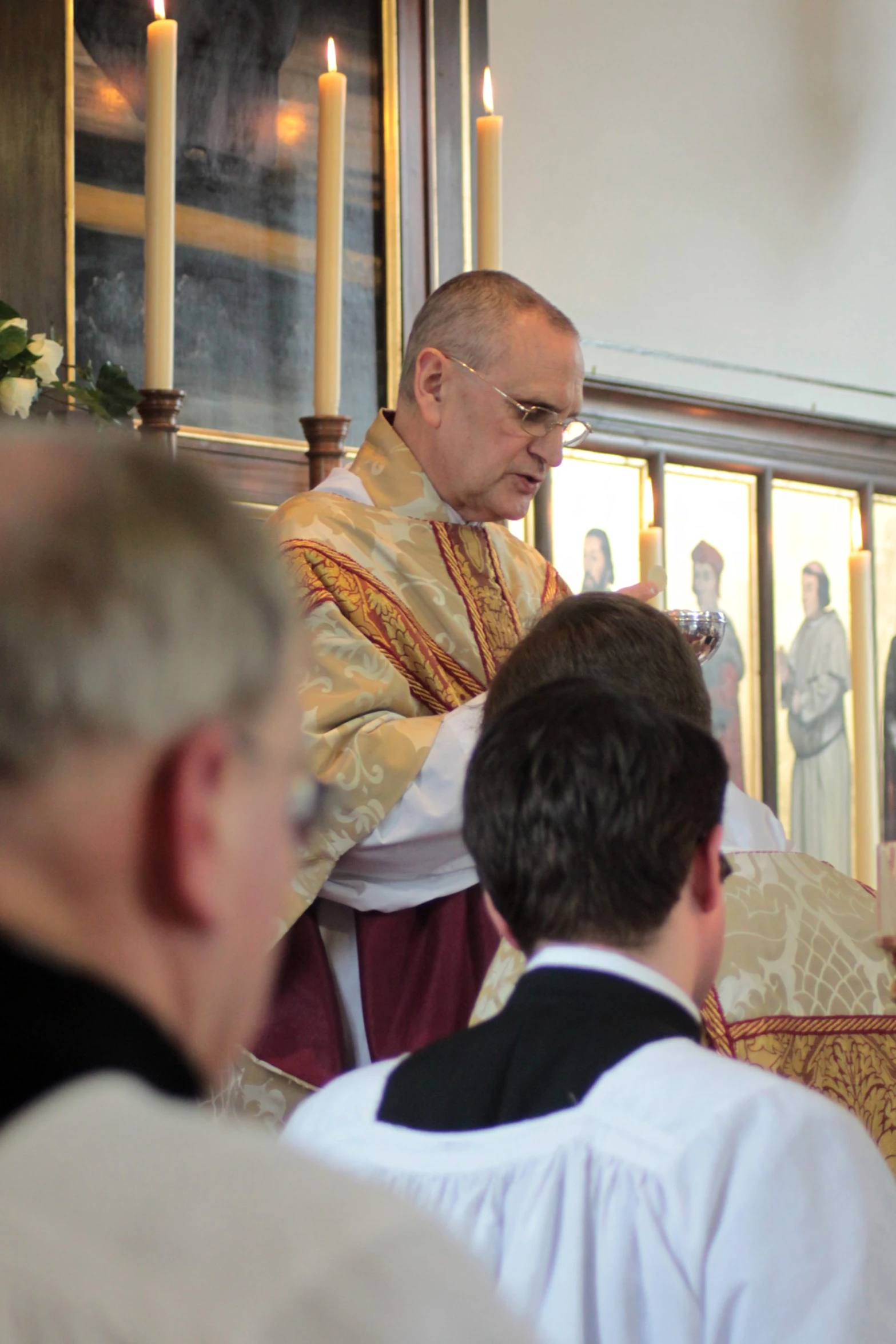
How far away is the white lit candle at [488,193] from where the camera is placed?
3.63 m

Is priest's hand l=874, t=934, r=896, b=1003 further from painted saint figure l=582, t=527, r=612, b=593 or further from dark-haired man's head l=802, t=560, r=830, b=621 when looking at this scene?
dark-haired man's head l=802, t=560, r=830, b=621

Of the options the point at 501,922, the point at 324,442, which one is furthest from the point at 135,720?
the point at 324,442

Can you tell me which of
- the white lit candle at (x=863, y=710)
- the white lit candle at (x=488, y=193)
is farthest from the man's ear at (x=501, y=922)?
the white lit candle at (x=863, y=710)

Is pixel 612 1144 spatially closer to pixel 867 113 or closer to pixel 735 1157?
pixel 735 1157

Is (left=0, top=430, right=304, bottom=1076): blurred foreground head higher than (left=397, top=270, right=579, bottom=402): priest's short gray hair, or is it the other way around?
(left=397, top=270, right=579, bottom=402): priest's short gray hair

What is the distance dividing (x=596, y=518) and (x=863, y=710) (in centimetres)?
115

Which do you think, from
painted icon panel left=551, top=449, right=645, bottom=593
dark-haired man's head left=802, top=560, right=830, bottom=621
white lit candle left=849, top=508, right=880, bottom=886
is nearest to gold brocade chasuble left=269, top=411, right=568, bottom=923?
painted icon panel left=551, top=449, right=645, bottom=593

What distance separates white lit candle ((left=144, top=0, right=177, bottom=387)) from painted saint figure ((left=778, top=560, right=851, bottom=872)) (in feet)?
10.4

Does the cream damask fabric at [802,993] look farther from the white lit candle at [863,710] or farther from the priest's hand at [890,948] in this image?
the white lit candle at [863,710]

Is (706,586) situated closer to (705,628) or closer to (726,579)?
(726,579)

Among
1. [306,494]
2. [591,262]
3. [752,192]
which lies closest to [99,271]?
[306,494]

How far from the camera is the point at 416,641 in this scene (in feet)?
10.2

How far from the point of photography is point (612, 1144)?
1194mm

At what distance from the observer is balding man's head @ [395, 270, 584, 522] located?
127 inches
